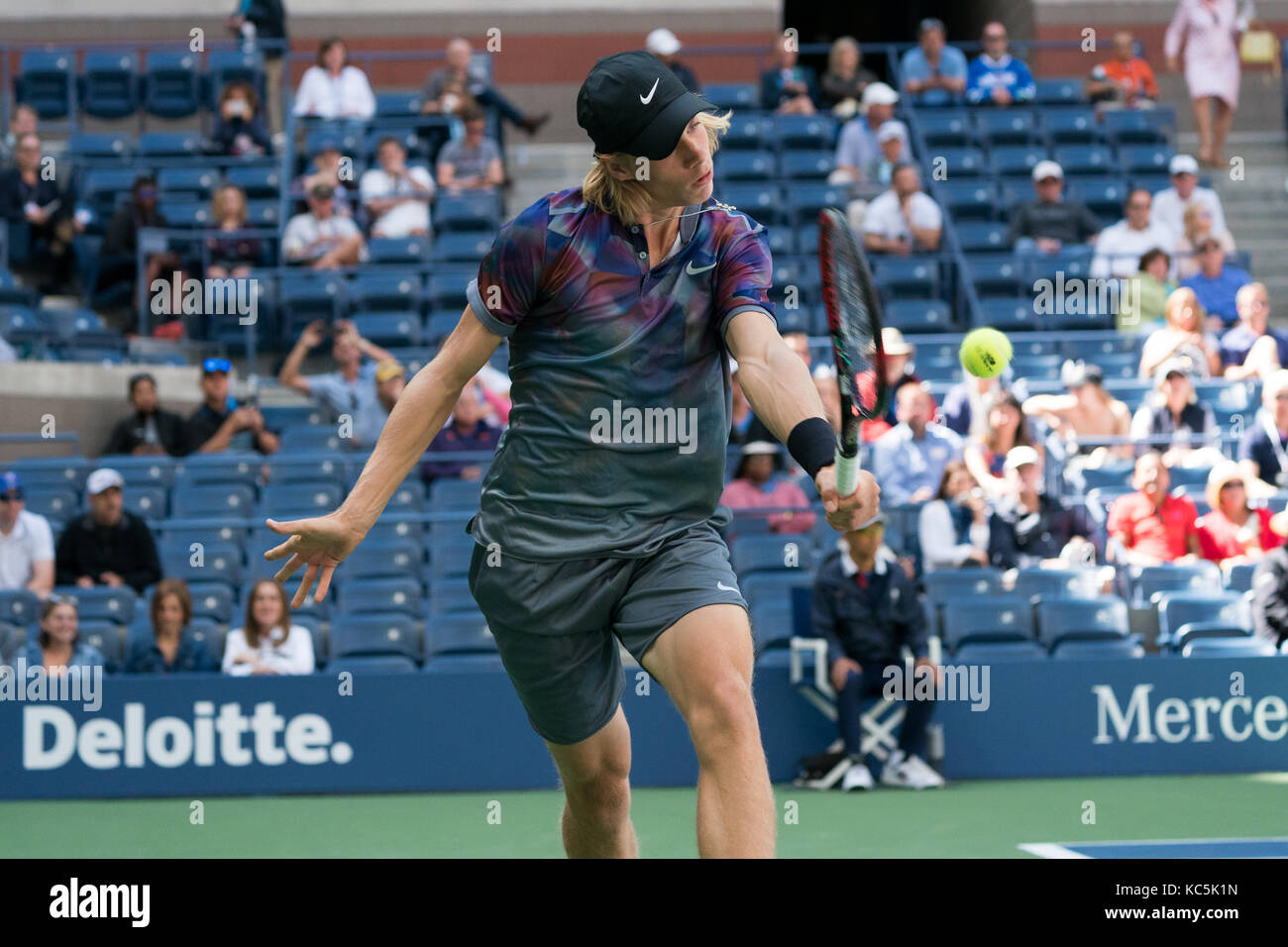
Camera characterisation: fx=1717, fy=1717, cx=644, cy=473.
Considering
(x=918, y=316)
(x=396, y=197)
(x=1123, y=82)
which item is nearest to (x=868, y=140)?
(x=918, y=316)

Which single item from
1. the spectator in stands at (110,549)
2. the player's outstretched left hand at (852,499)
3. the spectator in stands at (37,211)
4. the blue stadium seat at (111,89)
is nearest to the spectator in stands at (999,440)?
the spectator in stands at (110,549)

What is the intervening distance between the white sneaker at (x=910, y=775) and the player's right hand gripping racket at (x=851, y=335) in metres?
5.71

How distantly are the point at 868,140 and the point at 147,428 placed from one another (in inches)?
262

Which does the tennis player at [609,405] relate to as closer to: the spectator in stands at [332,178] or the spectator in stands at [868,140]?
the spectator in stands at [332,178]

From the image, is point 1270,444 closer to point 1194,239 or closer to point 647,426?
point 1194,239

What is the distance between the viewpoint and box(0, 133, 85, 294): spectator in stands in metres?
13.9

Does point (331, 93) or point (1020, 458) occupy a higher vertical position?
point (331, 93)

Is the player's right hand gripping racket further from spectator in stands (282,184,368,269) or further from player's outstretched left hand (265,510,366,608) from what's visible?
spectator in stands (282,184,368,269)

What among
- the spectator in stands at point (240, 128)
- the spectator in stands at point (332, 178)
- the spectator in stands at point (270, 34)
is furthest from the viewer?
the spectator in stands at point (270, 34)

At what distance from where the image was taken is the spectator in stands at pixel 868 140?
14.6 metres

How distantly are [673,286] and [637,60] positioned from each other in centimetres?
52

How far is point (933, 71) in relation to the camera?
53.0ft
